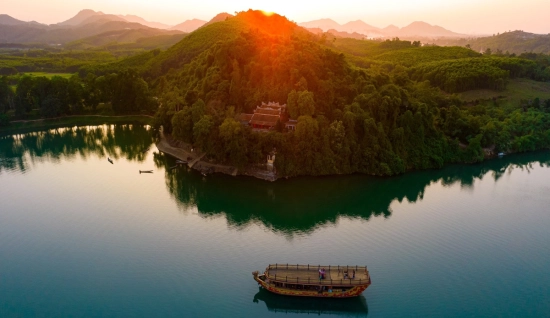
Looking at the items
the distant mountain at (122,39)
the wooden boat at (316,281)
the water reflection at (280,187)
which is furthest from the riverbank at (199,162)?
the distant mountain at (122,39)

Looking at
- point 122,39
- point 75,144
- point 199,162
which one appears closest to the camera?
point 199,162

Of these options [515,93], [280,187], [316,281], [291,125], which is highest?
[515,93]

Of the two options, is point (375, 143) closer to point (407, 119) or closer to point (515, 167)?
point (407, 119)

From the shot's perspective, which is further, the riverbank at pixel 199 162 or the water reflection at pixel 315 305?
the riverbank at pixel 199 162

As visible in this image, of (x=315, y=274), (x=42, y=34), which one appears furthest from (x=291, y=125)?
(x=42, y=34)

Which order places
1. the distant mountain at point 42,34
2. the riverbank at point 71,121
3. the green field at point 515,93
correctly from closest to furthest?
the riverbank at point 71,121, the green field at point 515,93, the distant mountain at point 42,34

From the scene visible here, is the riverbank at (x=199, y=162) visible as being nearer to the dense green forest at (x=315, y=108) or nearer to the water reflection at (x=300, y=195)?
the water reflection at (x=300, y=195)

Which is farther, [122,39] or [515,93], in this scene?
[122,39]

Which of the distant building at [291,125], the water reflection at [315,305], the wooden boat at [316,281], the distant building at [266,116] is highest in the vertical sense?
the distant building at [266,116]

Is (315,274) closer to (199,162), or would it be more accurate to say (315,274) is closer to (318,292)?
(318,292)
